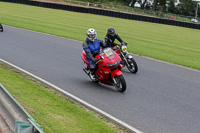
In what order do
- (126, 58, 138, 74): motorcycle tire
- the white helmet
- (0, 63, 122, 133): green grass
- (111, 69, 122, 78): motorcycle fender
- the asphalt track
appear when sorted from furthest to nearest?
(126, 58, 138, 74): motorcycle tire, the white helmet, (111, 69, 122, 78): motorcycle fender, the asphalt track, (0, 63, 122, 133): green grass

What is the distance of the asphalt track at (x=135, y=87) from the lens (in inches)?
293

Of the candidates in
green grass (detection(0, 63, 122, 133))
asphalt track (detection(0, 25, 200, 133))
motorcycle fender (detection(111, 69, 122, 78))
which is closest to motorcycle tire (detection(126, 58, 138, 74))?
asphalt track (detection(0, 25, 200, 133))

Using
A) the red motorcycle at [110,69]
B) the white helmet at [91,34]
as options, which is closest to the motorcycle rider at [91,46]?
the white helmet at [91,34]

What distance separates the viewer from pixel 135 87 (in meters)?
10.3

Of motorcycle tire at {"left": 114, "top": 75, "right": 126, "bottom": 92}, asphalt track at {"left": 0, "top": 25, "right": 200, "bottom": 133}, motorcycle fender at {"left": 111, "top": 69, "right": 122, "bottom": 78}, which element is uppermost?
motorcycle fender at {"left": 111, "top": 69, "right": 122, "bottom": 78}

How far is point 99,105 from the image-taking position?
27.4ft

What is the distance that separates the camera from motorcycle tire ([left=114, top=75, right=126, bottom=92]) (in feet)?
30.7

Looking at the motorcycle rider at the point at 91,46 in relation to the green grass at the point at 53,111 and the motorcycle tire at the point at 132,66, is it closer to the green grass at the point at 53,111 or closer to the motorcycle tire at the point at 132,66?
the green grass at the point at 53,111

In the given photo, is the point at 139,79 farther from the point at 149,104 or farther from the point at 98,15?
the point at 98,15

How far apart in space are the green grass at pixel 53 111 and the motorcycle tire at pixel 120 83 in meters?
1.74

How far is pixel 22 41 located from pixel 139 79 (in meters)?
8.72

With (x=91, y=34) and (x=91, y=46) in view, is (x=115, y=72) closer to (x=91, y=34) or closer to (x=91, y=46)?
(x=91, y=46)

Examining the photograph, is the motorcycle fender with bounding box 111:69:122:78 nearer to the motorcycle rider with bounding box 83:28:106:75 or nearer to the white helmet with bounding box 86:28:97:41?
the motorcycle rider with bounding box 83:28:106:75

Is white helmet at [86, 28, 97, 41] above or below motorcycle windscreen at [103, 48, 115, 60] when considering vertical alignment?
above
